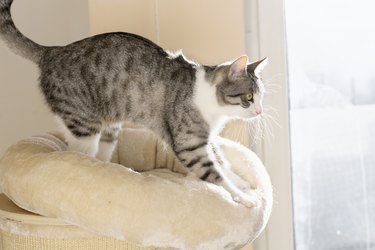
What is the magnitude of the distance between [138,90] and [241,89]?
31cm

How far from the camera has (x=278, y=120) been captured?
200 cm

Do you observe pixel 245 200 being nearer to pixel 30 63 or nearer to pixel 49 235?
pixel 49 235

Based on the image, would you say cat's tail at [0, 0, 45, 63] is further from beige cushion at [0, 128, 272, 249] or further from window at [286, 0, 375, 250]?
window at [286, 0, 375, 250]

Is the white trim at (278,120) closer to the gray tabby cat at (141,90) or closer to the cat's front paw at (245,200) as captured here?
the gray tabby cat at (141,90)

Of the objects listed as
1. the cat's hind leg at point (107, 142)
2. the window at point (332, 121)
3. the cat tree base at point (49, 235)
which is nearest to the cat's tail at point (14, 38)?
the cat's hind leg at point (107, 142)

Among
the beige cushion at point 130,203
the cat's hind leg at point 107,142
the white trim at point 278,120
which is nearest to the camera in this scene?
the beige cushion at point 130,203

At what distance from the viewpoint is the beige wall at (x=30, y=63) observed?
2.29 meters

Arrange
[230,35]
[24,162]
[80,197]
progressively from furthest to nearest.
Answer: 1. [230,35]
2. [24,162]
3. [80,197]

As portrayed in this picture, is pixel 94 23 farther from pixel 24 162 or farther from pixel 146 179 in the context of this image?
pixel 146 179

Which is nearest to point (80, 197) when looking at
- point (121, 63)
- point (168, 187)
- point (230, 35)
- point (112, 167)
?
point (112, 167)

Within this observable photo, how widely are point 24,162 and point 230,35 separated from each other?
84 cm

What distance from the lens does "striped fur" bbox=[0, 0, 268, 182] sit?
5.23 feet

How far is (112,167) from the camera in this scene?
1.38 m

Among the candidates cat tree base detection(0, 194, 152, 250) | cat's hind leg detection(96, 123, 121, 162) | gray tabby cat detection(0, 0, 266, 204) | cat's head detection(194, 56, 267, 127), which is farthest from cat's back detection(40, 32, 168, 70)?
cat tree base detection(0, 194, 152, 250)
